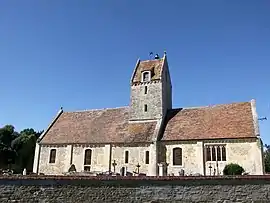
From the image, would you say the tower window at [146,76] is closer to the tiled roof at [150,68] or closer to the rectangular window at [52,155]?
the tiled roof at [150,68]

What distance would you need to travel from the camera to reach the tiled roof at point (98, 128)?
33.8m

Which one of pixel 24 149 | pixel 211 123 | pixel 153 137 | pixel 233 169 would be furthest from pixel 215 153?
pixel 24 149

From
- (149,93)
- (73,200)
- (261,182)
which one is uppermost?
(149,93)

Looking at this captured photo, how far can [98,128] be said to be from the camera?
3650cm

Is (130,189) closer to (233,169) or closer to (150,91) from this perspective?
(233,169)

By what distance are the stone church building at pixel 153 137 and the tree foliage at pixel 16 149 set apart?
14.9 m

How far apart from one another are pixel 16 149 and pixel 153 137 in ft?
107

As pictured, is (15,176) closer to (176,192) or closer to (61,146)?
(176,192)

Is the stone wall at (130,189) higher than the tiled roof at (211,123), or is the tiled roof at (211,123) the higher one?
the tiled roof at (211,123)

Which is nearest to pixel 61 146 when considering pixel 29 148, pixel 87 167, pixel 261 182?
pixel 87 167

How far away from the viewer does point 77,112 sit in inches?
1626

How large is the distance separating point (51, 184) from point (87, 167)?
1888cm

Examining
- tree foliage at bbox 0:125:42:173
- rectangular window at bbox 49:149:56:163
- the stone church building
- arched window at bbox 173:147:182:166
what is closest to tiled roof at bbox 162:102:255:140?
the stone church building

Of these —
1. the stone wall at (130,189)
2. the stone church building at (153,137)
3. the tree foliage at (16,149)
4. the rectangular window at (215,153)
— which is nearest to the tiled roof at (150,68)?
the stone church building at (153,137)
